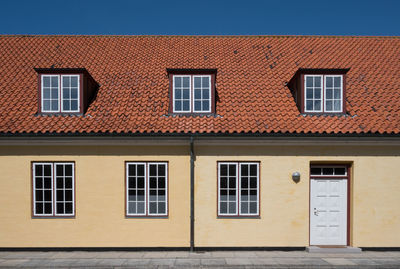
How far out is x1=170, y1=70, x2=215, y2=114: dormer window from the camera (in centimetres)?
932

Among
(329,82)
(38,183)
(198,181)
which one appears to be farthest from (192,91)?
(38,183)

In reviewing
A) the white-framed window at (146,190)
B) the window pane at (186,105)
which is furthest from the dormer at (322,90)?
the white-framed window at (146,190)

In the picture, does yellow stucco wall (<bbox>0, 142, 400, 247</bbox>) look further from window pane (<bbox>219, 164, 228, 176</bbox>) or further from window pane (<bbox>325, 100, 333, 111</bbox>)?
window pane (<bbox>325, 100, 333, 111</bbox>)

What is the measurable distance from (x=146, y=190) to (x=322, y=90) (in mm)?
6621

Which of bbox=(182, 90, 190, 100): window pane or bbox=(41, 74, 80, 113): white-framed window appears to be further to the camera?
bbox=(182, 90, 190, 100): window pane

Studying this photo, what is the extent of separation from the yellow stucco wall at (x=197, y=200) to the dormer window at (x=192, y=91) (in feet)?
4.97

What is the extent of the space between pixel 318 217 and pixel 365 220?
1.38 m

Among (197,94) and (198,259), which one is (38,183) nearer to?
(198,259)

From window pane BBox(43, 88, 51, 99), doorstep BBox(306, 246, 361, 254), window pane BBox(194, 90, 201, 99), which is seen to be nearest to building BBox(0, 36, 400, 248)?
doorstep BBox(306, 246, 361, 254)

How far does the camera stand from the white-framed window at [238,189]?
867cm

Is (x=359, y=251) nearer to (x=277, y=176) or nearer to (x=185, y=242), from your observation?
(x=277, y=176)

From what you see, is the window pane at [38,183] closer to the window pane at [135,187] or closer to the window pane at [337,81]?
the window pane at [135,187]

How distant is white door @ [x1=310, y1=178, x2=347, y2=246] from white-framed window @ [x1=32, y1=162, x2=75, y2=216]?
7.53 meters

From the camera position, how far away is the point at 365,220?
28.1ft
